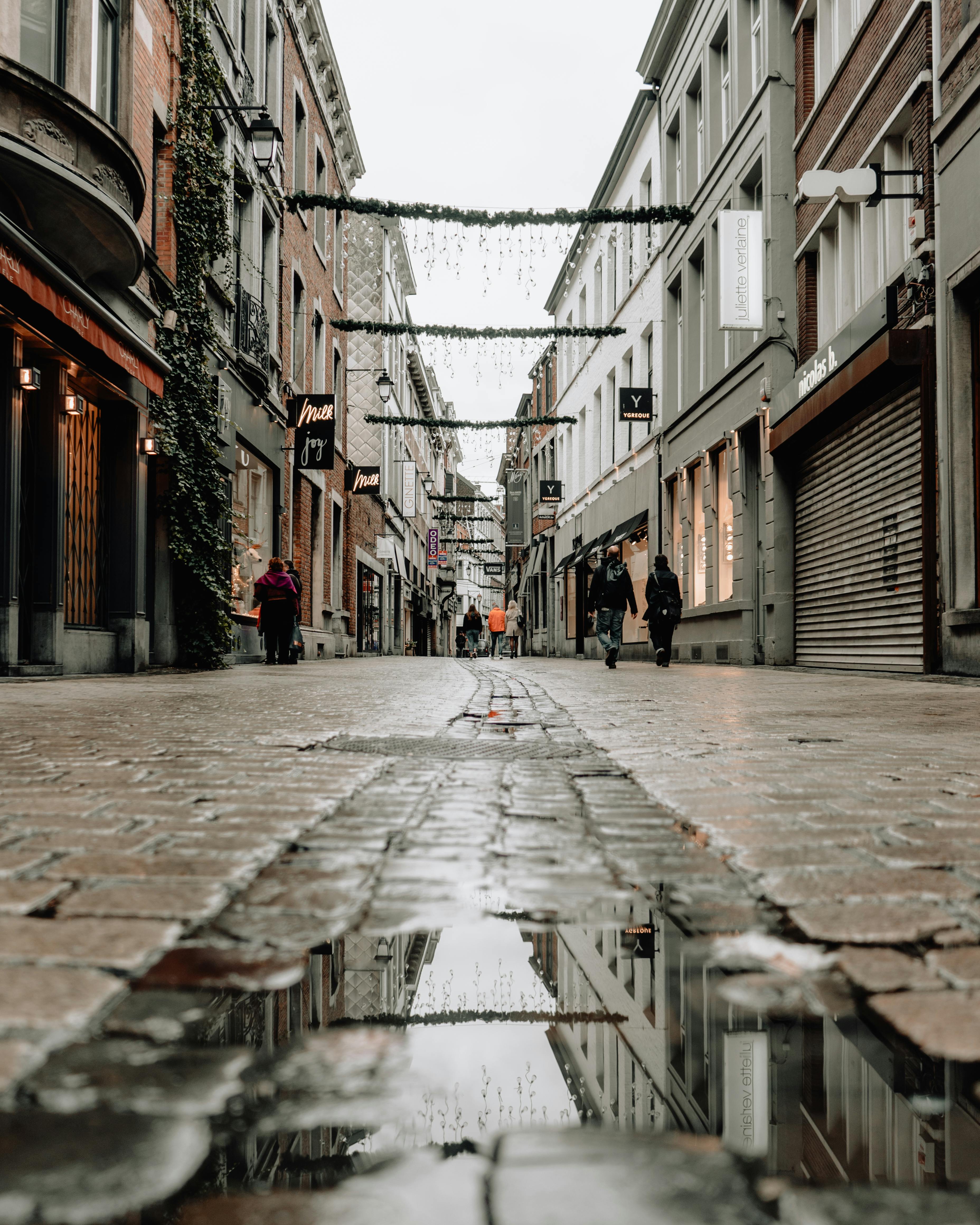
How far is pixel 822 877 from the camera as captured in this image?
225cm

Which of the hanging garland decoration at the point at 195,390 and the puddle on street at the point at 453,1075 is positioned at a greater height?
the hanging garland decoration at the point at 195,390

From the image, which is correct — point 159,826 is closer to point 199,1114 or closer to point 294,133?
point 199,1114

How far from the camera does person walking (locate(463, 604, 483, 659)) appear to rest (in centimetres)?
3638

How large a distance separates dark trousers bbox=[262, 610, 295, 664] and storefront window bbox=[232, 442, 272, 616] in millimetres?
595

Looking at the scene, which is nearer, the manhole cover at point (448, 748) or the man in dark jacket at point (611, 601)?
the manhole cover at point (448, 748)

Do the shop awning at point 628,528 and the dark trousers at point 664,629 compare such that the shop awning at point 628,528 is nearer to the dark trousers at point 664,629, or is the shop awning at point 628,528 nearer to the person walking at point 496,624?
the person walking at point 496,624

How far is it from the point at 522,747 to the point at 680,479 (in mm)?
18577

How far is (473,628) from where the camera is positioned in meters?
37.1

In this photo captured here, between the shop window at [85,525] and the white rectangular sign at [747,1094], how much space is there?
11582mm

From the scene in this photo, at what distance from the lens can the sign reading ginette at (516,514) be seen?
47062mm

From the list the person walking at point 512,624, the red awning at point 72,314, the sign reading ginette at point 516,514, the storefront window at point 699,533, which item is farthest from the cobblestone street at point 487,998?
the sign reading ginette at point 516,514

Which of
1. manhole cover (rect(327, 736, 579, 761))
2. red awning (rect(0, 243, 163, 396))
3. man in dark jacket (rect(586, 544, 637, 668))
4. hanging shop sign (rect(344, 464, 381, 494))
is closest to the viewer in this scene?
manhole cover (rect(327, 736, 579, 761))

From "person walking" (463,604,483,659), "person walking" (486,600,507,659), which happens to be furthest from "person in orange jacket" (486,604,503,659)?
"person walking" (463,604,483,659)

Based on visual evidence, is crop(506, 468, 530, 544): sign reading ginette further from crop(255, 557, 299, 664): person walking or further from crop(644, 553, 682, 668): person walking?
crop(644, 553, 682, 668): person walking
